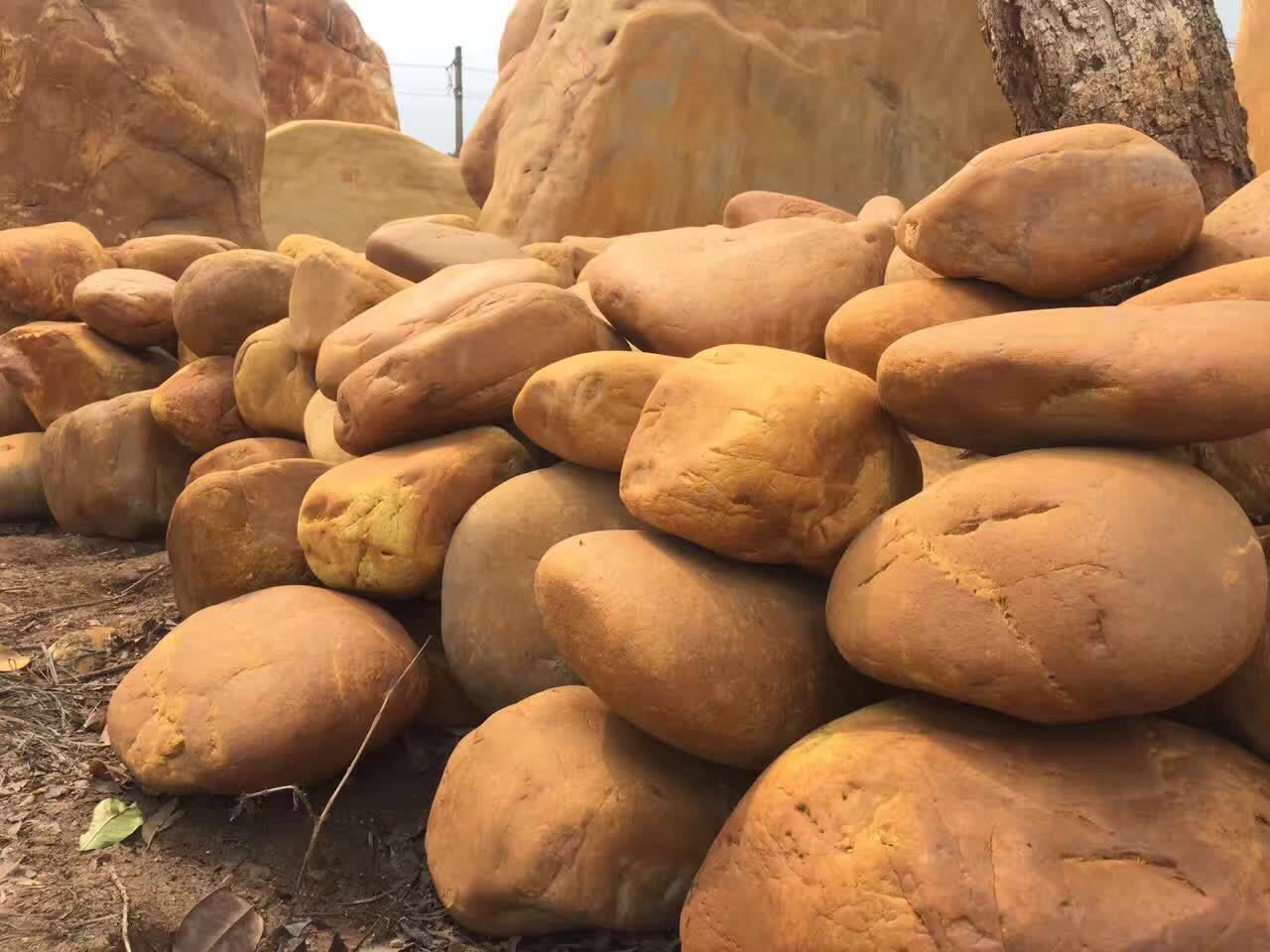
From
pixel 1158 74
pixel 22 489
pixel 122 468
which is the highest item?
pixel 1158 74

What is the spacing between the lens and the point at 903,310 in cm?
203

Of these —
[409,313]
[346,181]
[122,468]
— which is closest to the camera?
[409,313]

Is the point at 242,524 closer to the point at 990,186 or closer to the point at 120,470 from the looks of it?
the point at 120,470

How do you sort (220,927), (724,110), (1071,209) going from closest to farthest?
(220,927)
(1071,209)
(724,110)

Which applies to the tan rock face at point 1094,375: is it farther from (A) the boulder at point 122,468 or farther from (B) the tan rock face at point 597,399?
(A) the boulder at point 122,468

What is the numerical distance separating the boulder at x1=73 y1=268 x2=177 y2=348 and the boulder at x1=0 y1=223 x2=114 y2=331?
9.4 inches

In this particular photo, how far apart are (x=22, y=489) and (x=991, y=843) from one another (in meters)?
3.83

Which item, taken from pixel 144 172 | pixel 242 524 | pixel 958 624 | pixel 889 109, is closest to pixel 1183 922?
pixel 958 624

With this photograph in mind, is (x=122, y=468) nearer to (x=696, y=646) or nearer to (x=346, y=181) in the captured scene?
(x=696, y=646)

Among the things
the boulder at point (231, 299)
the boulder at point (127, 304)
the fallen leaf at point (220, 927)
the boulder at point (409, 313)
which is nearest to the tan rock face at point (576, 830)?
the fallen leaf at point (220, 927)

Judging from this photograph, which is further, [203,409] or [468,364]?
[203,409]

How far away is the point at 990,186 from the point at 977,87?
439 cm

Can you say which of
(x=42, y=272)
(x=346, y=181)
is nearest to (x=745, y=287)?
(x=42, y=272)

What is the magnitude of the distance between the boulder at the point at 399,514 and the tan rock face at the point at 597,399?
314mm
